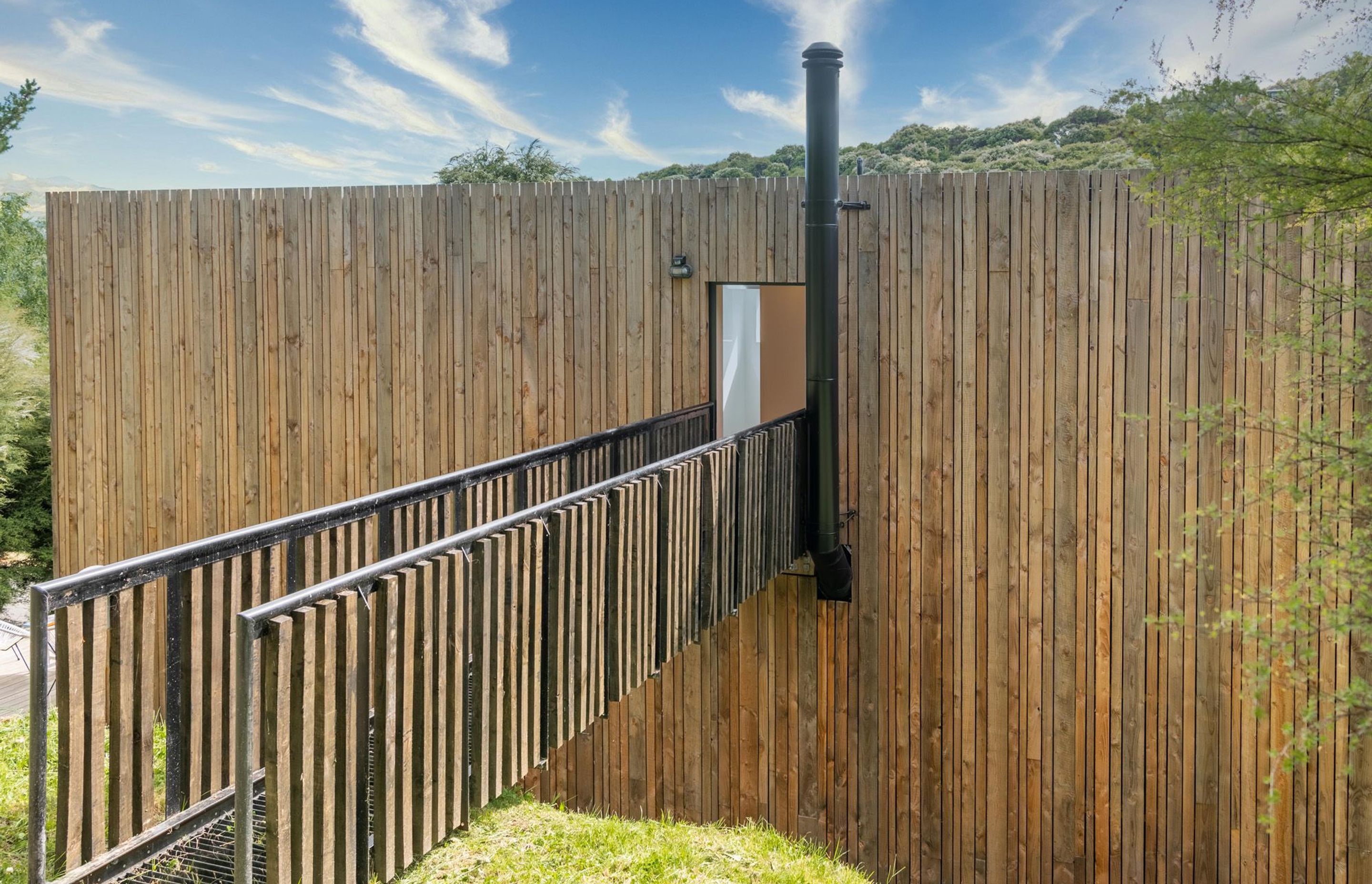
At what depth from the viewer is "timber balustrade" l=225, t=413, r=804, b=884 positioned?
89.6 inches

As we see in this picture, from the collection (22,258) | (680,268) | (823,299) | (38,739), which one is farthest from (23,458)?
(38,739)

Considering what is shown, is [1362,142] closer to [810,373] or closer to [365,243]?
[810,373]

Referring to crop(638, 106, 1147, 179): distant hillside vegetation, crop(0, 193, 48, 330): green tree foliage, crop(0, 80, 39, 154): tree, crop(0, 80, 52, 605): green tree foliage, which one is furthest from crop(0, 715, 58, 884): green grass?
crop(0, 193, 48, 330): green tree foliage

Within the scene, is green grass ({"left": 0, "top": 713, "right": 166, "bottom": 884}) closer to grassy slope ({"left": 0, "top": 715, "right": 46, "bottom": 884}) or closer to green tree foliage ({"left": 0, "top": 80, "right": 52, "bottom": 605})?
grassy slope ({"left": 0, "top": 715, "right": 46, "bottom": 884})

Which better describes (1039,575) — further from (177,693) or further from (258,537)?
(177,693)

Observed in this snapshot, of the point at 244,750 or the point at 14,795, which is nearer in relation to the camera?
the point at 244,750

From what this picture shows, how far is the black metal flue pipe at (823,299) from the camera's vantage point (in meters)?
5.04

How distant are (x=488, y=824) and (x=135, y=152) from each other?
40722 mm

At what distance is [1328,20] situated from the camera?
308 centimetres

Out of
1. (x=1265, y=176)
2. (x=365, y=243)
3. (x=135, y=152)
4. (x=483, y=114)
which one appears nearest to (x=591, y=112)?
(x=483, y=114)

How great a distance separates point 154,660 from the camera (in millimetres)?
2977

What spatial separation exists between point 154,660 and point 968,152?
49.0 feet

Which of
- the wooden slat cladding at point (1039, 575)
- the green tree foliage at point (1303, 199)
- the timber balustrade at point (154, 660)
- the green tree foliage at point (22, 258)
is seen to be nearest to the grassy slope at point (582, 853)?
the timber balustrade at point (154, 660)

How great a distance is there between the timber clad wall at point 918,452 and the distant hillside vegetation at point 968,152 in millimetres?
6091
